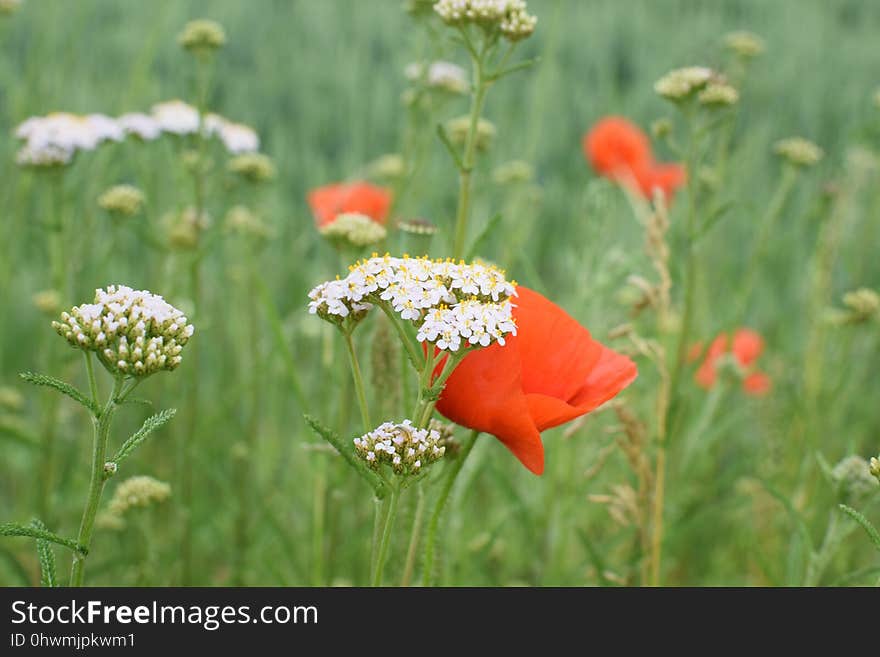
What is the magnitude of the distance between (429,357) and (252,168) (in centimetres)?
111

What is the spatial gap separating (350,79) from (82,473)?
2.59m

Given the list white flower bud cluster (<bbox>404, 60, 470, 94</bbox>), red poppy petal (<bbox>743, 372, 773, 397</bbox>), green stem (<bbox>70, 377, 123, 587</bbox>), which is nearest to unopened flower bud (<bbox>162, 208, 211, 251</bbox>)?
white flower bud cluster (<bbox>404, 60, 470, 94</bbox>)

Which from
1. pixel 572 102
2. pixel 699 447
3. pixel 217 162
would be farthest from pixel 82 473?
pixel 572 102

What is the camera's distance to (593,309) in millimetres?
1946

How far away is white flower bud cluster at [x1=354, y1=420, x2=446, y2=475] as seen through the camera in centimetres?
85

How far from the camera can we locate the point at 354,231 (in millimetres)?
1243

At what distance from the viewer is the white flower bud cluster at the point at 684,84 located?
5.00ft

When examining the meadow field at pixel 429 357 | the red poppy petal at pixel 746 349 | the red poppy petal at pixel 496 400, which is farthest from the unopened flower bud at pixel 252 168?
the red poppy petal at pixel 746 349

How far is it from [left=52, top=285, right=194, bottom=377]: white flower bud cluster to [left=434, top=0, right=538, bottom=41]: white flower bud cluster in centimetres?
49

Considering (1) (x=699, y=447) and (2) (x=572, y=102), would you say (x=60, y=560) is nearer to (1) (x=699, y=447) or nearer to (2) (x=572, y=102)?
(1) (x=699, y=447)

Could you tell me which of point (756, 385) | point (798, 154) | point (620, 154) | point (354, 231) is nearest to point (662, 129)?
point (798, 154)

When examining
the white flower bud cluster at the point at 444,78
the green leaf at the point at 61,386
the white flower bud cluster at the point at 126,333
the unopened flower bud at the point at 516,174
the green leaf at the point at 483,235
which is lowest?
the green leaf at the point at 61,386

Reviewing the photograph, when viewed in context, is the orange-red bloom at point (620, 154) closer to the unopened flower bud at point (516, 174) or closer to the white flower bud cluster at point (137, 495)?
the unopened flower bud at point (516, 174)

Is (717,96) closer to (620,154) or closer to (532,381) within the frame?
(532,381)
